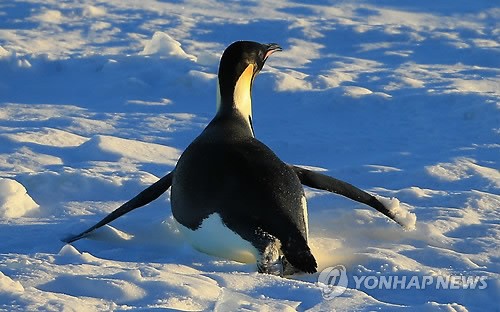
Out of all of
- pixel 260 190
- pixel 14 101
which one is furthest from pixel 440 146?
pixel 14 101

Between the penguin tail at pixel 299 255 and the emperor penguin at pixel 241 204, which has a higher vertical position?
the emperor penguin at pixel 241 204

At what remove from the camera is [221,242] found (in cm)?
342

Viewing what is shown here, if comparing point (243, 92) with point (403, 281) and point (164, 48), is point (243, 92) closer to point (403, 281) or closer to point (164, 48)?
point (403, 281)

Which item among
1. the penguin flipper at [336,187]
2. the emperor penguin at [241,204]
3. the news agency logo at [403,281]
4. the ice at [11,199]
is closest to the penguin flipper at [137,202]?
the emperor penguin at [241,204]

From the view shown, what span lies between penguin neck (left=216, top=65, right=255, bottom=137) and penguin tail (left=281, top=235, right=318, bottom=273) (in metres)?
0.83

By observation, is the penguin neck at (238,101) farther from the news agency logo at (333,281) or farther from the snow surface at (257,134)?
the news agency logo at (333,281)

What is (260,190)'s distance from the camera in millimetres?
3391

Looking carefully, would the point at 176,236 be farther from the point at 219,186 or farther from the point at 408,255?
the point at 408,255

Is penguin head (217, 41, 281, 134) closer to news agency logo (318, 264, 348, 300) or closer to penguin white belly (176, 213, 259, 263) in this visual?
penguin white belly (176, 213, 259, 263)

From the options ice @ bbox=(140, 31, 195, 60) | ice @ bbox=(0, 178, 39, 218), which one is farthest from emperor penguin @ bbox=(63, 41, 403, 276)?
ice @ bbox=(140, 31, 195, 60)

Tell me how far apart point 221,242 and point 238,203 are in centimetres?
15

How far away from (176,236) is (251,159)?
410mm

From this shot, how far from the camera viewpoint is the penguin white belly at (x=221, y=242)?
337 centimetres

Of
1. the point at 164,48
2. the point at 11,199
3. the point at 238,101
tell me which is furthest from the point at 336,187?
the point at 164,48
